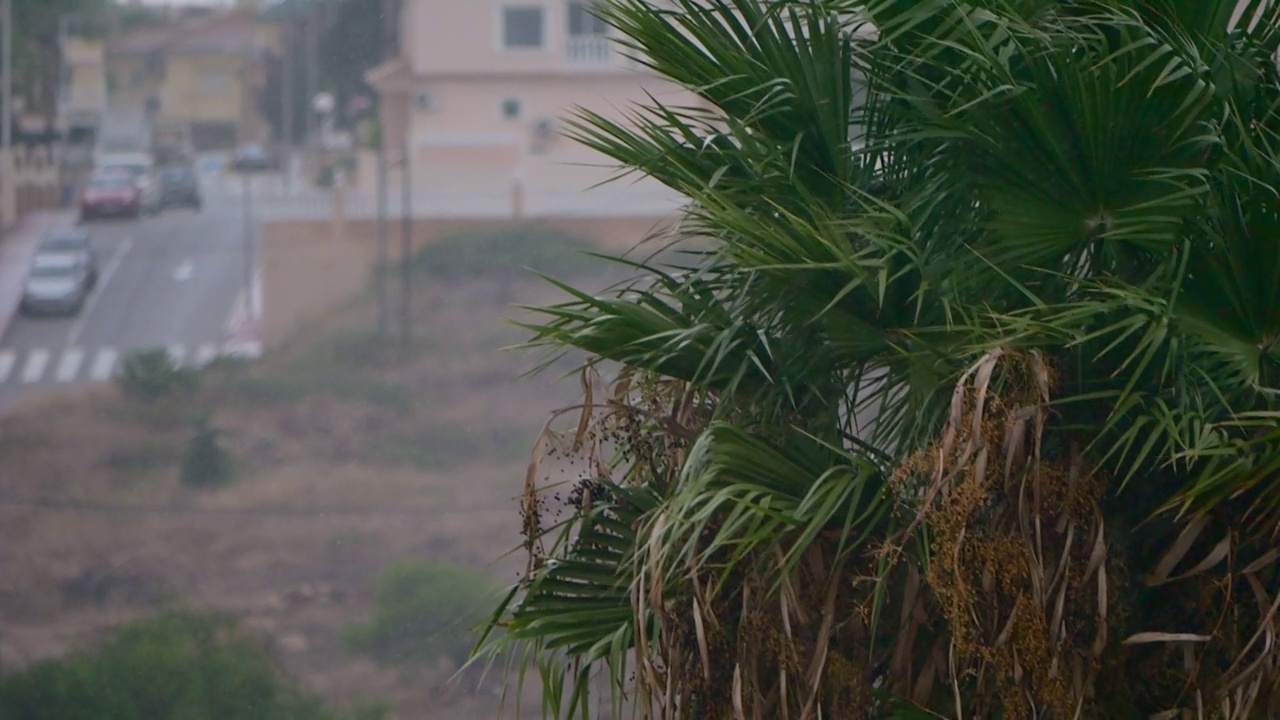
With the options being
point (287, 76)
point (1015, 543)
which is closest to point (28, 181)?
point (287, 76)

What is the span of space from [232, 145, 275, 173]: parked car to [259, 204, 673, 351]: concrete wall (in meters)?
0.61

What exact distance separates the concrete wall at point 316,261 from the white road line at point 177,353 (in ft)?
2.78

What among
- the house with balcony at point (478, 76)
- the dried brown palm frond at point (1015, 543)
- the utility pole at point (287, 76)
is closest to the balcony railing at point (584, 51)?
the house with balcony at point (478, 76)

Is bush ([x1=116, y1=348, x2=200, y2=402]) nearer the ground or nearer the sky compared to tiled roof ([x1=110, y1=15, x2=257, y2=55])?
nearer the ground

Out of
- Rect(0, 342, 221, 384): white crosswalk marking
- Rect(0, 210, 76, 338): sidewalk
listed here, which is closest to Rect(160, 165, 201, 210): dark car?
Rect(0, 210, 76, 338): sidewalk

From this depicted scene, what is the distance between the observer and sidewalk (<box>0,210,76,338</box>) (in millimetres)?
12594

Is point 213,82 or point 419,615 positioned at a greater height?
point 213,82

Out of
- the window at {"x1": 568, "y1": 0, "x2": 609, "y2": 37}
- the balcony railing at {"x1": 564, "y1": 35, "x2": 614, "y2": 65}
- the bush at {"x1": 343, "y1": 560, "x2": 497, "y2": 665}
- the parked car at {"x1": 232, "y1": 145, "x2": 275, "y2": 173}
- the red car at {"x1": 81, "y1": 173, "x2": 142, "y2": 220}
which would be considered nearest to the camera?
the bush at {"x1": 343, "y1": 560, "x2": 497, "y2": 665}

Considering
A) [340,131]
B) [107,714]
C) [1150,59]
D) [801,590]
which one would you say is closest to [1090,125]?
[1150,59]

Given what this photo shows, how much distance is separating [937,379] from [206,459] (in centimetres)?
1300

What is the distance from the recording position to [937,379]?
2.16 metres

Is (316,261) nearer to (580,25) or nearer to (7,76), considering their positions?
(7,76)

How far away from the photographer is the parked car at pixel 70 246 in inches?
516

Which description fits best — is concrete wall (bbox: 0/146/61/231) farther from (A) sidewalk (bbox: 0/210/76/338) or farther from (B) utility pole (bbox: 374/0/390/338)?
(B) utility pole (bbox: 374/0/390/338)
